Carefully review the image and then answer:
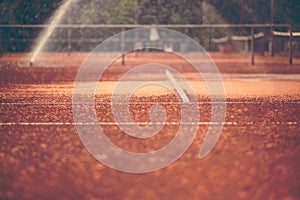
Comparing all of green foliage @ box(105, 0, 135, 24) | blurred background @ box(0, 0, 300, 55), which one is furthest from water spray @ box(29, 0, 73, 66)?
green foliage @ box(105, 0, 135, 24)

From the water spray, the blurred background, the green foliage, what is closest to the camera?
the water spray

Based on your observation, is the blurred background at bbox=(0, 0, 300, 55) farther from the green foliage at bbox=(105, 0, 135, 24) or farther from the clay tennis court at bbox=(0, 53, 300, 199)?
the clay tennis court at bbox=(0, 53, 300, 199)

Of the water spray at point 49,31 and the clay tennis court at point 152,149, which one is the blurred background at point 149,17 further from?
the clay tennis court at point 152,149

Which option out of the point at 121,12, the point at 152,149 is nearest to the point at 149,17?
the point at 121,12

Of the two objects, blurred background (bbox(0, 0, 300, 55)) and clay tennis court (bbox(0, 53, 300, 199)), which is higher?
blurred background (bbox(0, 0, 300, 55))

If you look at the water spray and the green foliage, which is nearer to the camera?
the water spray

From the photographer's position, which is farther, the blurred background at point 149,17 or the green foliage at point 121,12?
the green foliage at point 121,12

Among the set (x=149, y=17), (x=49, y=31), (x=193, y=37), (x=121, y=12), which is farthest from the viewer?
(x=149, y=17)

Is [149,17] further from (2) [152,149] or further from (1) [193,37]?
(2) [152,149]

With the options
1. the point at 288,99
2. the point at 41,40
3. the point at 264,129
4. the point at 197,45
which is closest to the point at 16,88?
the point at 288,99

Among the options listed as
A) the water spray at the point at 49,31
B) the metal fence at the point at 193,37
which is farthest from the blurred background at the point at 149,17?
the water spray at the point at 49,31

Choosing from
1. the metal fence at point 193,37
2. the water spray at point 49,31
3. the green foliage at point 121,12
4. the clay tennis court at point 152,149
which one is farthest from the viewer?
the green foliage at point 121,12

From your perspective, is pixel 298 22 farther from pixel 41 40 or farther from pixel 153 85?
pixel 153 85

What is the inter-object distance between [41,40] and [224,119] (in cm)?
2288
